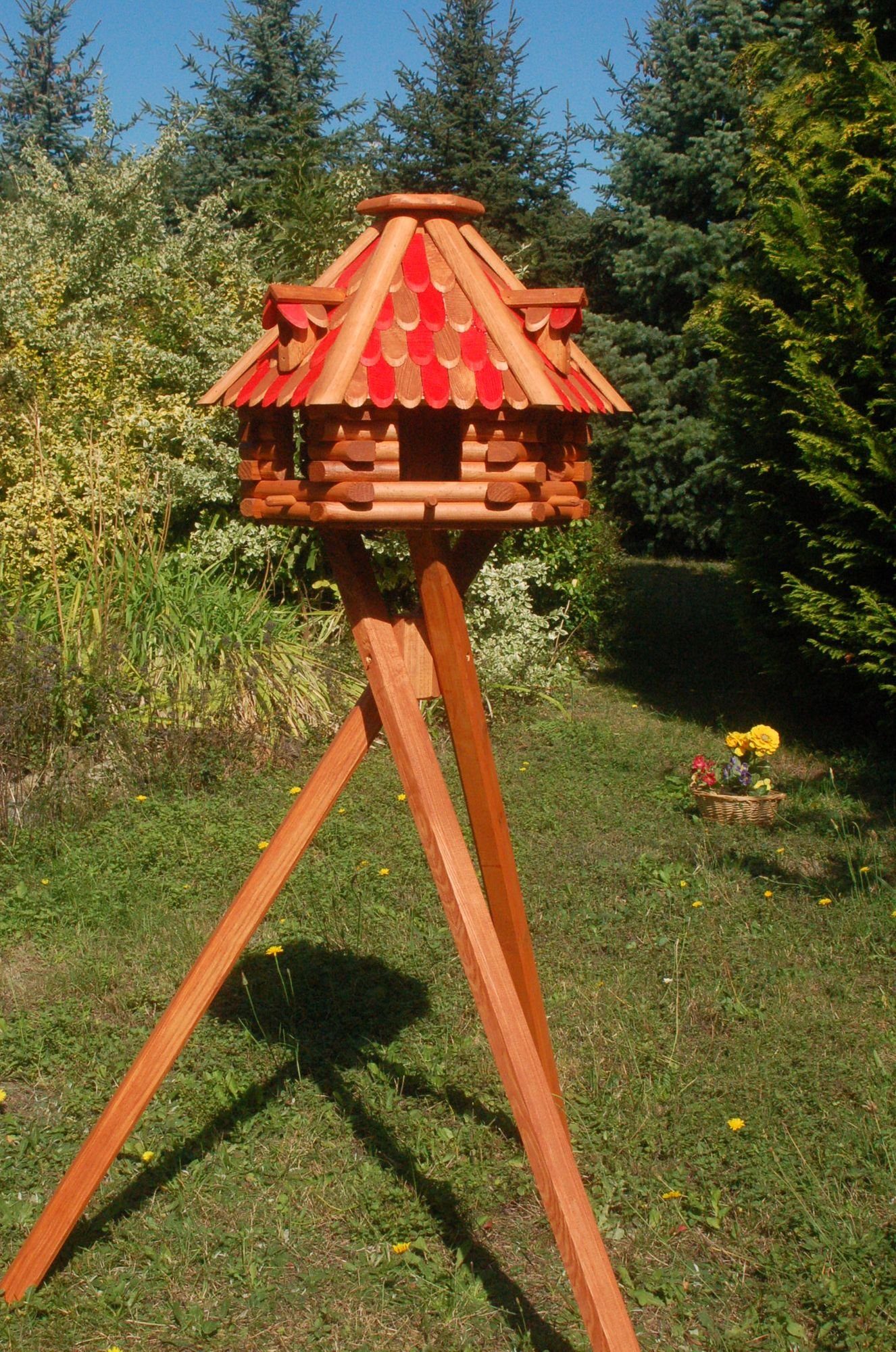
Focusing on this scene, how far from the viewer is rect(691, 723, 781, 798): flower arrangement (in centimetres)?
557

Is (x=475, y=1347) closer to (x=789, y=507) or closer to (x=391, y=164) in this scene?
(x=789, y=507)

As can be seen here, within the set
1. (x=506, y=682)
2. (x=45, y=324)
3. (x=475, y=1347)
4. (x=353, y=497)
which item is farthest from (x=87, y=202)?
(x=475, y=1347)

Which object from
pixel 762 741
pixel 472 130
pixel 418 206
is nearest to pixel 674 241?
pixel 472 130

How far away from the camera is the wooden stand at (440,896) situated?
2.19 m

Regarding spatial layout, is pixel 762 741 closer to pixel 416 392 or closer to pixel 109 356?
pixel 416 392

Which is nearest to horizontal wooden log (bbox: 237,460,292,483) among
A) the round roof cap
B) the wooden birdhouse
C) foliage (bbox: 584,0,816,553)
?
the wooden birdhouse

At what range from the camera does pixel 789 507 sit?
6.79 metres

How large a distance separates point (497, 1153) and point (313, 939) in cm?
Answer: 131

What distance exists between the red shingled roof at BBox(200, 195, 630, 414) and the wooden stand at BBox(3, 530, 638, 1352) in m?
0.34

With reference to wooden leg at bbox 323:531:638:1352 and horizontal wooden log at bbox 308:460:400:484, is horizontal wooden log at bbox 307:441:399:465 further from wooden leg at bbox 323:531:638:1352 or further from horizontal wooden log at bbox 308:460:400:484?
wooden leg at bbox 323:531:638:1352

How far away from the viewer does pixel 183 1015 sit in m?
2.54

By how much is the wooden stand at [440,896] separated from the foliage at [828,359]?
4.08 metres

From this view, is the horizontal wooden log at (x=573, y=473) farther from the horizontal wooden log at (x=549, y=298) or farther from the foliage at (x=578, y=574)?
the foliage at (x=578, y=574)

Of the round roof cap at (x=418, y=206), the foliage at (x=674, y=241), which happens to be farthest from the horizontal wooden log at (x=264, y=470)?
the foliage at (x=674, y=241)
